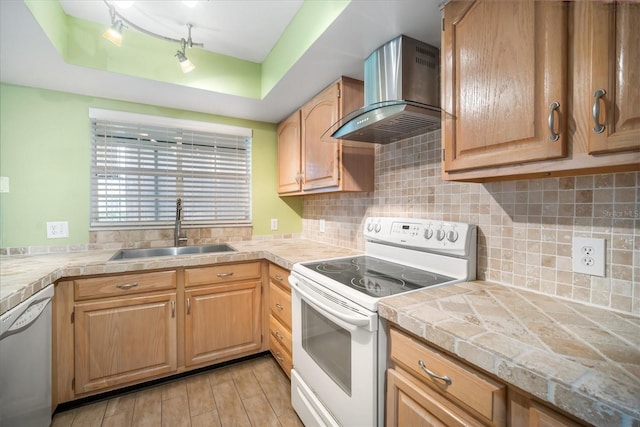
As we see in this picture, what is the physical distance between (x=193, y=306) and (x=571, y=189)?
2.16 m

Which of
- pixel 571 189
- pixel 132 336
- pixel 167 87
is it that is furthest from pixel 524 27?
pixel 132 336

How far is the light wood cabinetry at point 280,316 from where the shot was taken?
1.82 m

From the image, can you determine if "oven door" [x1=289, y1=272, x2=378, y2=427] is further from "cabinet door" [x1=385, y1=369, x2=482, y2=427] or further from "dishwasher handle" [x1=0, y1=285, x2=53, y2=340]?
"dishwasher handle" [x1=0, y1=285, x2=53, y2=340]

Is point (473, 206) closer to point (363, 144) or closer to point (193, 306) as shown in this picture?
point (363, 144)

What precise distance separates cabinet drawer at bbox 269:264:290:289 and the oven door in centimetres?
25

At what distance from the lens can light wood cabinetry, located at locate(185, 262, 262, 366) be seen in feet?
6.34

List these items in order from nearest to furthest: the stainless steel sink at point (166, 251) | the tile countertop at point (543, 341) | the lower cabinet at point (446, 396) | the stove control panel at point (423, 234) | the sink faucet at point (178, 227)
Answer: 1. the tile countertop at point (543, 341)
2. the lower cabinet at point (446, 396)
3. the stove control panel at point (423, 234)
4. the stainless steel sink at point (166, 251)
5. the sink faucet at point (178, 227)

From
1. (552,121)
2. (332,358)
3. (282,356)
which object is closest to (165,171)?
(282,356)

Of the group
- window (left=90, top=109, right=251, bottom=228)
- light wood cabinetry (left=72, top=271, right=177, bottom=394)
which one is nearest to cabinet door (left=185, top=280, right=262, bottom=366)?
light wood cabinetry (left=72, top=271, right=177, bottom=394)

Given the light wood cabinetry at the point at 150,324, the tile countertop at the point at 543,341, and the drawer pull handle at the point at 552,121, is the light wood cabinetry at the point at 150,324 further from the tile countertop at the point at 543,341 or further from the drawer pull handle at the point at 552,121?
the drawer pull handle at the point at 552,121

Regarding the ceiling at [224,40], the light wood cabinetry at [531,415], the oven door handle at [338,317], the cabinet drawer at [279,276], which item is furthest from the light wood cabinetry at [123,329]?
the light wood cabinetry at [531,415]

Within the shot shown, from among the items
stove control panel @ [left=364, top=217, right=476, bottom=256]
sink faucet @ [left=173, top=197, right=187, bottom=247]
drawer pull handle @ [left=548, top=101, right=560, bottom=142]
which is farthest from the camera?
sink faucet @ [left=173, top=197, right=187, bottom=247]

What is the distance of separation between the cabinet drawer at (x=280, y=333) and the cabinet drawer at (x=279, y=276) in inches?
11.2

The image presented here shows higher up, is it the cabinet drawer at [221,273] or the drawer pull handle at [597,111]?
the drawer pull handle at [597,111]
